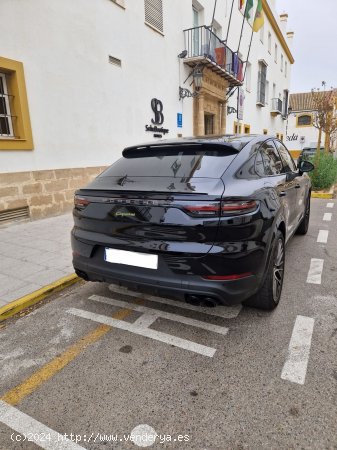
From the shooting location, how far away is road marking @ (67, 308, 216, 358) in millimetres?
2334

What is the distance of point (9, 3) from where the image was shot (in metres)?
5.39

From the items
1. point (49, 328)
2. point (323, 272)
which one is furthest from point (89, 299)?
point (323, 272)

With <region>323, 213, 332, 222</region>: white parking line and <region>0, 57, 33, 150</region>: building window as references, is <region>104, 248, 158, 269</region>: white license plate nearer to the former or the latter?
<region>0, 57, 33, 150</region>: building window

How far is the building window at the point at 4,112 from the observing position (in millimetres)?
5715

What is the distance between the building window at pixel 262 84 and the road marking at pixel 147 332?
2000 cm

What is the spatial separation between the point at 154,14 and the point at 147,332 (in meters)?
9.96

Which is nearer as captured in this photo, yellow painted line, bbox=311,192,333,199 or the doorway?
yellow painted line, bbox=311,192,333,199

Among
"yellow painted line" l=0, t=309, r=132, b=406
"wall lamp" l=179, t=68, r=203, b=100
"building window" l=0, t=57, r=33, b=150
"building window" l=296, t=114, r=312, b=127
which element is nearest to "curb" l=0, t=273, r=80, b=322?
"yellow painted line" l=0, t=309, r=132, b=406

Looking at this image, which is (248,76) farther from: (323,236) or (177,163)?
(177,163)

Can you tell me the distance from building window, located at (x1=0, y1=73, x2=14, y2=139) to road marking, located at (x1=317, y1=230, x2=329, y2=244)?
5.81 m

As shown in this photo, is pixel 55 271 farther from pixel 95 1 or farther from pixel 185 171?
pixel 95 1

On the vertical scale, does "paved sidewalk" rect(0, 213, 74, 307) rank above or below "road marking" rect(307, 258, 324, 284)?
above

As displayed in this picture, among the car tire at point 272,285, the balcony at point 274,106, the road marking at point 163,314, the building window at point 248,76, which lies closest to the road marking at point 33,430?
the road marking at point 163,314

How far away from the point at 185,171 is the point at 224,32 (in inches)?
562
